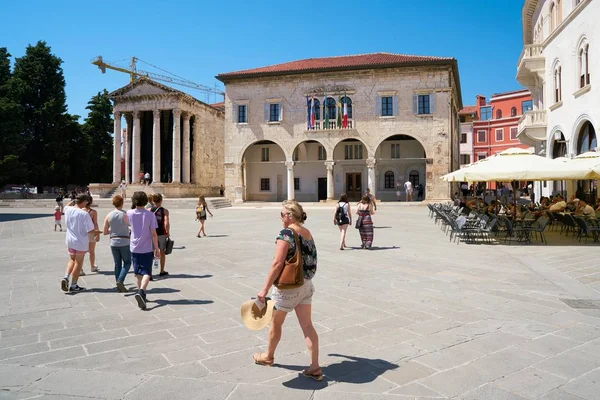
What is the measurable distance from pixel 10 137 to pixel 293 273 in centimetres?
4781

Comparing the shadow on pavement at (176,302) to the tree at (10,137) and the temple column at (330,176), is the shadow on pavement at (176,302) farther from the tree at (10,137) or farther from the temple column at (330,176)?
the tree at (10,137)

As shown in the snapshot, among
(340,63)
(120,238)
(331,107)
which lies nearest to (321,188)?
(331,107)

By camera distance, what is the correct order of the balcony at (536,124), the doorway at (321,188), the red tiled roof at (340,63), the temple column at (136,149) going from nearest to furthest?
the balcony at (536,124) → the red tiled roof at (340,63) → the doorway at (321,188) → the temple column at (136,149)

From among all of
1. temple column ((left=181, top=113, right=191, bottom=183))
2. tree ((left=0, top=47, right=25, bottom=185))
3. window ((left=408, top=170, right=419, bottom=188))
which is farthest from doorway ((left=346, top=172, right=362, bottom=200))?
tree ((left=0, top=47, right=25, bottom=185))

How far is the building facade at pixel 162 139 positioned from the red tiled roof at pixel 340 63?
7946 millimetres

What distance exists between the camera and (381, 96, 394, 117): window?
3138 centimetres

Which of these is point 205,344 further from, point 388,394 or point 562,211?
point 562,211

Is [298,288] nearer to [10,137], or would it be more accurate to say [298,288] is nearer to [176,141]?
[176,141]

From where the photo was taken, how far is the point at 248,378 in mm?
3553

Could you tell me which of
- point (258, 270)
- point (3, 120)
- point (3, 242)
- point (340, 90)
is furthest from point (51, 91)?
point (258, 270)

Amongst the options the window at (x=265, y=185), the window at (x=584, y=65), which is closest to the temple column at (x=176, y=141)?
the window at (x=265, y=185)

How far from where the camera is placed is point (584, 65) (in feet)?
58.9

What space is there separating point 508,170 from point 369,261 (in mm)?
5046

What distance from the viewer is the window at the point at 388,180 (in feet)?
118
